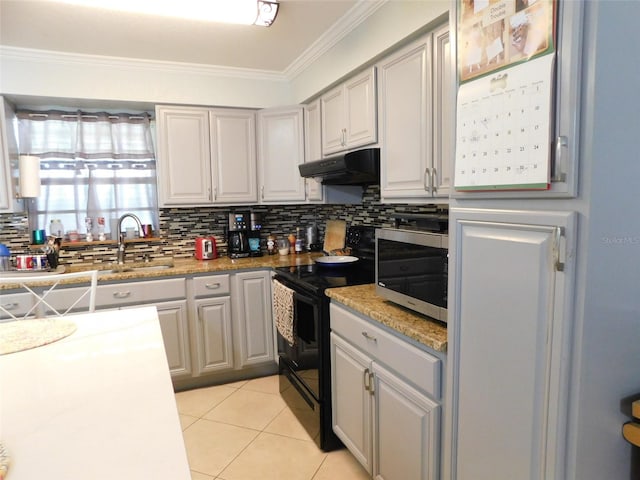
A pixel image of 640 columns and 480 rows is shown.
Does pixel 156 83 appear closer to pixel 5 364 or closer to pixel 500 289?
pixel 5 364

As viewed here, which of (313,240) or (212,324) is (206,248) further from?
(313,240)

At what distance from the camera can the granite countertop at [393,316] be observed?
1.36 m

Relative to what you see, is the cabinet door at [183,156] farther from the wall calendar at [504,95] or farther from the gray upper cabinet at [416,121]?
the wall calendar at [504,95]

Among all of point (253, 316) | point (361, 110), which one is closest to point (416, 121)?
point (361, 110)

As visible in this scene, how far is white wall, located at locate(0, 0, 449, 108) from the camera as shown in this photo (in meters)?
2.43

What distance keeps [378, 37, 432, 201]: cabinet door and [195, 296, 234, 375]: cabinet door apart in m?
1.53

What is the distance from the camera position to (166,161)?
3027 millimetres

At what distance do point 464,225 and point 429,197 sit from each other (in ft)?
2.24

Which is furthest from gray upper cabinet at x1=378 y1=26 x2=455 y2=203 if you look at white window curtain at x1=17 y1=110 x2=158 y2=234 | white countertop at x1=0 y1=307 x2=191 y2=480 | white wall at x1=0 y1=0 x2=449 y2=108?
white window curtain at x1=17 y1=110 x2=158 y2=234

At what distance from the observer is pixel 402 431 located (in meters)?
1.55

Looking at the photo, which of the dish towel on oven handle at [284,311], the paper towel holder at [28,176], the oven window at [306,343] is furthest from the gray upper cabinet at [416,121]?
the paper towel holder at [28,176]

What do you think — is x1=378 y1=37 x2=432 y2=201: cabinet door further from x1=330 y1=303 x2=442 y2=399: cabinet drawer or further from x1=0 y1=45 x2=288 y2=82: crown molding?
x1=0 y1=45 x2=288 y2=82: crown molding

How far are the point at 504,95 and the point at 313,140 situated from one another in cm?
213

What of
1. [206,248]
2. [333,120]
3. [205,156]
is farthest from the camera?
[206,248]
